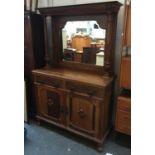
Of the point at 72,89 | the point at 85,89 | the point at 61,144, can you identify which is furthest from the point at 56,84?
the point at 61,144

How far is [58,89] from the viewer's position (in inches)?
78.9

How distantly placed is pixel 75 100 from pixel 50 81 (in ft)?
1.29

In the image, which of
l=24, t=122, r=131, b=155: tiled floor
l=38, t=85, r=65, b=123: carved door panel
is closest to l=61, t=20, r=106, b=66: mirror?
l=38, t=85, r=65, b=123: carved door panel

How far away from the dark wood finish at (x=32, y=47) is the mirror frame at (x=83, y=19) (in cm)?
12

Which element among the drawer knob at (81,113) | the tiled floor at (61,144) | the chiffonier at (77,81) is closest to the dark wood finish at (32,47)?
the chiffonier at (77,81)

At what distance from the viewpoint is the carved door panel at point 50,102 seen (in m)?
2.05

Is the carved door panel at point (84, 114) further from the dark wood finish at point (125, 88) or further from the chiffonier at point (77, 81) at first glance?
the dark wood finish at point (125, 88)

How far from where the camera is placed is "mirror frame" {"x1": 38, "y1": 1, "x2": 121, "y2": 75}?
1.73 meters

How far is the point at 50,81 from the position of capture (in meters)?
2.04

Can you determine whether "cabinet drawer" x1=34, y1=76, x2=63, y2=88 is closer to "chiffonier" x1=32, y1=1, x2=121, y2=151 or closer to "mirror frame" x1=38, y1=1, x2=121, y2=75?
"chiffonier" x1=32, y1=1, x2=121, y2=151
